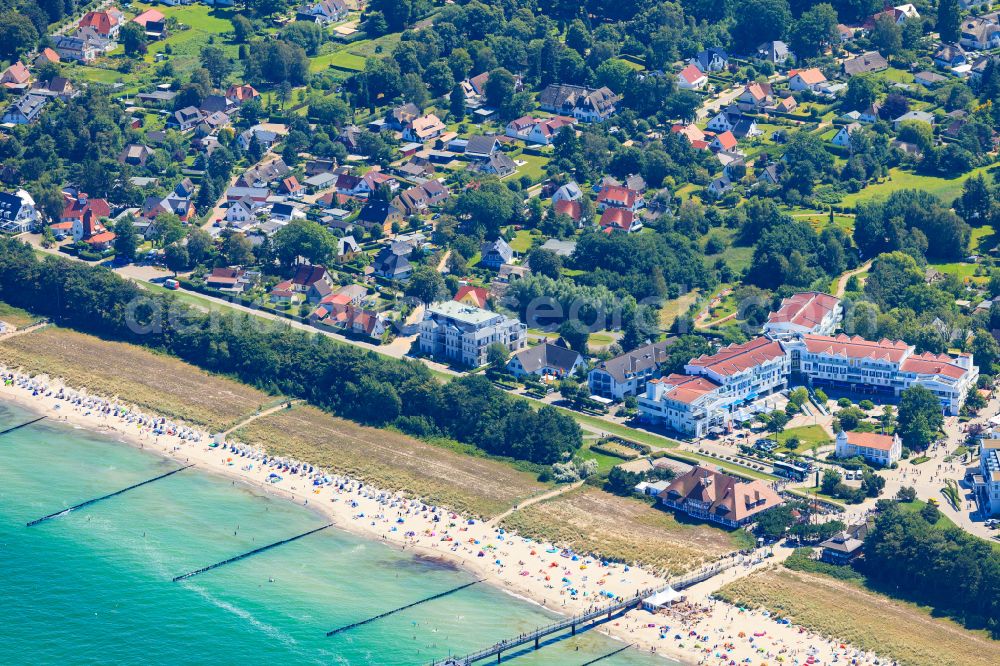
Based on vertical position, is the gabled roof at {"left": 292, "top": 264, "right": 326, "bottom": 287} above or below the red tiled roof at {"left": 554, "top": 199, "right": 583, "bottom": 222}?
below

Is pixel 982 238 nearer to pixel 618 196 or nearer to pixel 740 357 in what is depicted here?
pixel 618 196

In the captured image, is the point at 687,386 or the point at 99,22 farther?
the point at 99,22

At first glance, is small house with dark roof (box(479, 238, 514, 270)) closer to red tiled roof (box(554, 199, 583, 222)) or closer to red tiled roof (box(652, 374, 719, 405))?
red tiled roof (box(554, 199, 583, 222))

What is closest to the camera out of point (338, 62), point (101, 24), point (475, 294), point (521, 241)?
point (475, 294)

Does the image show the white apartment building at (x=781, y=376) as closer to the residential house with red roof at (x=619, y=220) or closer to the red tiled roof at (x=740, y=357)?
the red tiled roof at (x=740, y=357)

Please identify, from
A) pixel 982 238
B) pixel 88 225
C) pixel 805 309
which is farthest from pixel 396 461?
pixel 982 238

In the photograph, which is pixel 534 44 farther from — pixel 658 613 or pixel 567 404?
pixel 658 613

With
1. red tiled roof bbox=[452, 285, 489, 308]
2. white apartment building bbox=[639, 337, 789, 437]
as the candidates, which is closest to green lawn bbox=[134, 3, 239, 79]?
red tiled roof bbox=[452, 285, 489, 308]

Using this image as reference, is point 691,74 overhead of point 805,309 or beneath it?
overhead
